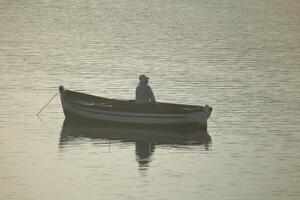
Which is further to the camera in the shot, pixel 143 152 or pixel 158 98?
pixel 158 98

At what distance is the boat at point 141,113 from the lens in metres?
48.8

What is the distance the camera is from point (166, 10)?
414ft

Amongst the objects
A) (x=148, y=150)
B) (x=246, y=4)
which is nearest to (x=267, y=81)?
(x=148, y=150)

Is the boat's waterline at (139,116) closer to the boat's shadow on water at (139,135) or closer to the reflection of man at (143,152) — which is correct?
the boat's shadow on water at (139,135)

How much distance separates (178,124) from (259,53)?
34314 mm

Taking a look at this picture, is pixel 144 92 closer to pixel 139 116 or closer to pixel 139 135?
pixel 139 116

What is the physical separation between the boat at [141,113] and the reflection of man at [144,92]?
0.24 meters

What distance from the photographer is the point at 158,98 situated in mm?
59406

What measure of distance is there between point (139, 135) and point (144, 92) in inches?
71.4

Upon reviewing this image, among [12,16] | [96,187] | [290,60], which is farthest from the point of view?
[12,16]

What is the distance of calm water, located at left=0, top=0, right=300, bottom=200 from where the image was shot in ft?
129

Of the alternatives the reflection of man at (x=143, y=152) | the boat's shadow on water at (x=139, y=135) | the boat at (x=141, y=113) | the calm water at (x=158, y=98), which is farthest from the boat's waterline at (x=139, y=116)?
the reflection of man at (x=143, y=152)

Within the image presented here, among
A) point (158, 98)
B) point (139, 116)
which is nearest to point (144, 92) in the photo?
point (139, 116)

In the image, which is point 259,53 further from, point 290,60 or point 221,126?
point 221,126
